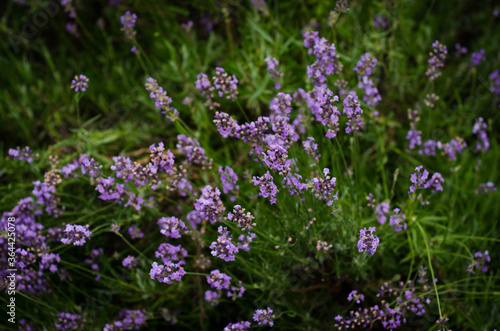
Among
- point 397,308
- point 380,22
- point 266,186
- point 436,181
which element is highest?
point 380,22

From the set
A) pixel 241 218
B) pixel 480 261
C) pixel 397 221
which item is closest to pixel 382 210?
pixel 397 221

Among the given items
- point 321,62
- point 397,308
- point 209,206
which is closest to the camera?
point 209,206

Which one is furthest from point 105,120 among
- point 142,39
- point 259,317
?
point 259,317

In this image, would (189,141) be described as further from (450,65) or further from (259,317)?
(450,65)

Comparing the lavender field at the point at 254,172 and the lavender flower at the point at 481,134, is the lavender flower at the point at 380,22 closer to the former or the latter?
the lavender field at the point at 254,172

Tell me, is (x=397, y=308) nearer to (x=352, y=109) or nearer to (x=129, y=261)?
(x=352, y=109)

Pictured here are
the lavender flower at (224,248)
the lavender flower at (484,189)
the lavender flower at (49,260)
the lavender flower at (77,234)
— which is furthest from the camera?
the lavender flower at (484,189)

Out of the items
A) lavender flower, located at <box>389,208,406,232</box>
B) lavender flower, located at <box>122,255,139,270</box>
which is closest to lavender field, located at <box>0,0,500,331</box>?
lavender flower, located at <box>389,208,406,232</box>

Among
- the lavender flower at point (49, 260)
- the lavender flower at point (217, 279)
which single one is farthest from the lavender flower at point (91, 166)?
the lavender flower at point (217, 279)
